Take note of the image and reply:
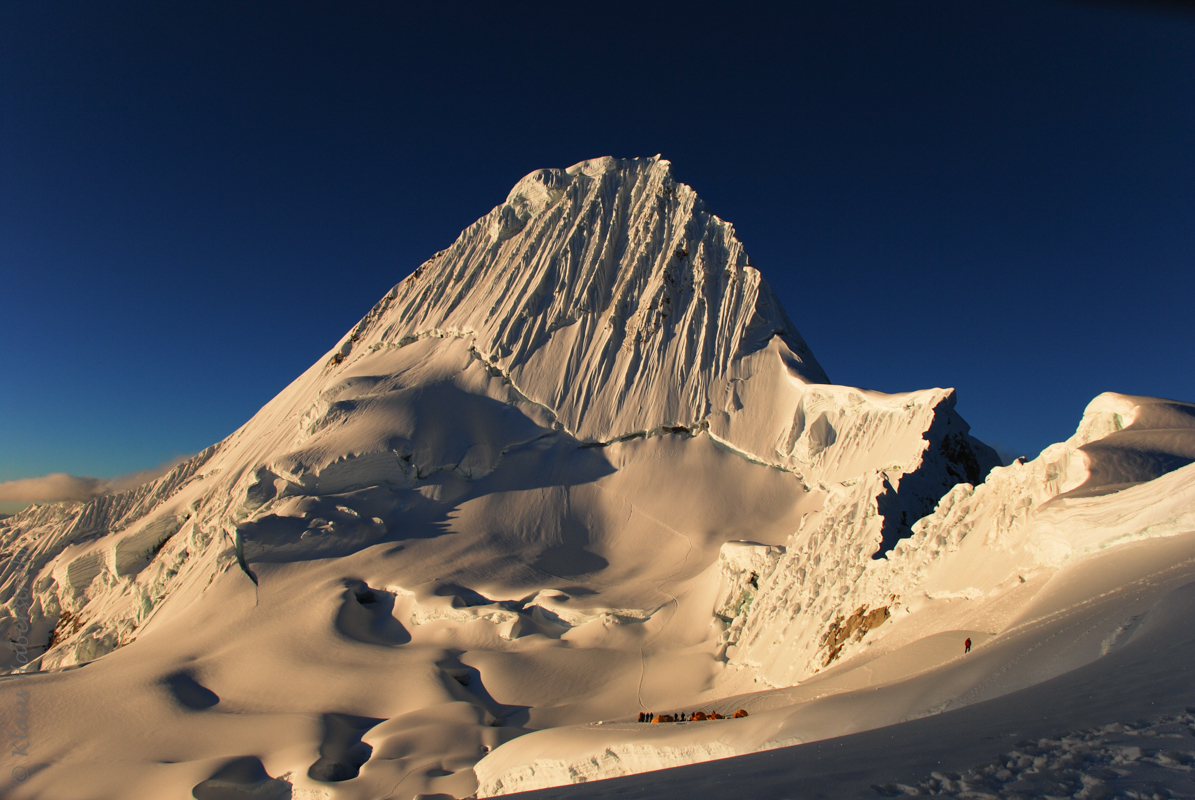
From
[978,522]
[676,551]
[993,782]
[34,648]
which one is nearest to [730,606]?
[676,551]

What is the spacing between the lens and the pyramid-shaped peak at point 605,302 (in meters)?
24.1

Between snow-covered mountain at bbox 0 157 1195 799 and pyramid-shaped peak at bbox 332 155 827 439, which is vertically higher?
pyramid-shaped peak at bbox 332 155 827 439

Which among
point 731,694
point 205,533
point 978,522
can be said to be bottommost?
point 731,694

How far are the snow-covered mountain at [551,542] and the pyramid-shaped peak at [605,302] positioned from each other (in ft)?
0.46

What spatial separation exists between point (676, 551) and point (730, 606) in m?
5.00

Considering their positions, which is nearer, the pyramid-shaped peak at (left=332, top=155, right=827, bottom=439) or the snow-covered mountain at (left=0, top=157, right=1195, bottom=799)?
the snow-covered mountain at (left=0, top=157, right=1195, bottom=799)

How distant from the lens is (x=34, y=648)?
2016 centimetres

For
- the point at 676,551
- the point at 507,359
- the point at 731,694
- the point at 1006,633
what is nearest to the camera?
the point at 1006,633

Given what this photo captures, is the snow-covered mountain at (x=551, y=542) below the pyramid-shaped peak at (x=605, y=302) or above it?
below

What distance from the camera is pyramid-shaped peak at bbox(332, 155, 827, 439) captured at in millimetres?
24094

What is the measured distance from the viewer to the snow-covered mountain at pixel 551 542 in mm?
7480

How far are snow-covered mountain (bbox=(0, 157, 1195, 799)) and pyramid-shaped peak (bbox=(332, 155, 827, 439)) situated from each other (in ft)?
0.46

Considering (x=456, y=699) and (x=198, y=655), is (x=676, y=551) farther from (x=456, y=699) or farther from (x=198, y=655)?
(x=198, y=655)

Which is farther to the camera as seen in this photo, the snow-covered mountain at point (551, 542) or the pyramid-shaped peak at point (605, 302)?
the pyramid-shaped peak at point (605, 302)
